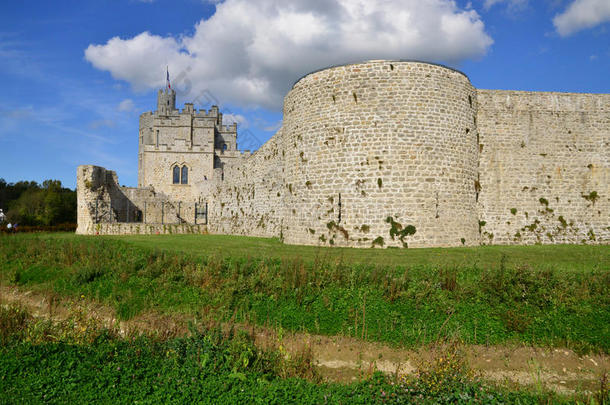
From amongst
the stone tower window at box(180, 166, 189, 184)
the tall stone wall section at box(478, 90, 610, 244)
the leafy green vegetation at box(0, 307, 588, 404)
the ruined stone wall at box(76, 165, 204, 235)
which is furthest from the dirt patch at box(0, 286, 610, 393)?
the stone tower window at box(180, 166, 189, 184)

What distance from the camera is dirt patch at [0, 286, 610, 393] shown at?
7.23 meters

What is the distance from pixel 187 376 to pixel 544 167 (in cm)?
1777

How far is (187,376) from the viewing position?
6.14 m

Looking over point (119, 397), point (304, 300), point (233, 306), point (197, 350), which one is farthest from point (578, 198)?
point (119, 397)

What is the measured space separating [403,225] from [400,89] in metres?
4.94

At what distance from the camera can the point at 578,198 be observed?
18.7m

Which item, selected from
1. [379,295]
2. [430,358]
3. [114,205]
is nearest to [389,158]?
[379,295]

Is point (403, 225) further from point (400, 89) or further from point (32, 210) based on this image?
point (32, 210)

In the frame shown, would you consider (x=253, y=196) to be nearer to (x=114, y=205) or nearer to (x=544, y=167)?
(x=544, y=167)

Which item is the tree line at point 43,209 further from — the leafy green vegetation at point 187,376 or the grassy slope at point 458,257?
the leafy green vegetation at point 187,376

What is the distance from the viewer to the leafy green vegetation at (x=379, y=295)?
8.55 m

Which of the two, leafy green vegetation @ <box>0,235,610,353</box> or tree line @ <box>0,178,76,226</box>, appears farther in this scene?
tree line @ <box>0,178,76,226</box>

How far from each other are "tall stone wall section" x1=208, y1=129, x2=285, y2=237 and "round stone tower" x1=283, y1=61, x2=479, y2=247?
3726 millimetres

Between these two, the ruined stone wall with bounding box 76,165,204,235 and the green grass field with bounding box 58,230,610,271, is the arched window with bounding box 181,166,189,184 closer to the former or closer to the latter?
the ruined stone wall with bounding box 76,165,204,235
